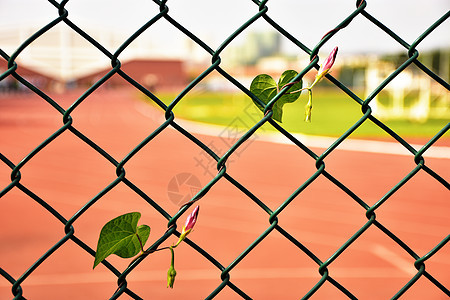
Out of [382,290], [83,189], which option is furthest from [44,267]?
[83,189]

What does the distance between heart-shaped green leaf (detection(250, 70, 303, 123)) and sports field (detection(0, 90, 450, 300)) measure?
4.1 inches

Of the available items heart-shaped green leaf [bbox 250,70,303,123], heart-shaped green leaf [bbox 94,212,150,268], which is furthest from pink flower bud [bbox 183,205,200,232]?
heart-shaped green leaf [bbox 250,70,303,123]

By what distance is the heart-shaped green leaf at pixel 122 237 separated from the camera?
778 mm

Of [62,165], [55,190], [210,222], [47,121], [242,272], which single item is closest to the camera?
[242,272]

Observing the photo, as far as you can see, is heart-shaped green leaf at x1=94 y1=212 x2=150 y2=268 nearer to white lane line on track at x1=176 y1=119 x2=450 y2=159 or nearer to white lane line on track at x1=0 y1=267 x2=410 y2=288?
white lane line on track at x1=0 y1=267 x2=410 y2=288

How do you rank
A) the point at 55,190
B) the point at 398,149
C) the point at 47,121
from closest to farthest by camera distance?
the point at 55,190 < the point at 398,149 < the point at 47,121

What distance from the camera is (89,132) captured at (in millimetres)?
14422

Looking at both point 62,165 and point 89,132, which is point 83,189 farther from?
point 89,132

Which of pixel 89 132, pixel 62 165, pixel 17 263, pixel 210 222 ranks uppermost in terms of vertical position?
pixel 89 132

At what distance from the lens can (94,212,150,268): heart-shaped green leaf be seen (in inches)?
30.6

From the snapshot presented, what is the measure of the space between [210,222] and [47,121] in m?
13.6

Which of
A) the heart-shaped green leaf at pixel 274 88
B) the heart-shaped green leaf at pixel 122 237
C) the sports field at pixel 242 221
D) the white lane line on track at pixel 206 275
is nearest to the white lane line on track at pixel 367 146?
the sports field at pixel 242 221

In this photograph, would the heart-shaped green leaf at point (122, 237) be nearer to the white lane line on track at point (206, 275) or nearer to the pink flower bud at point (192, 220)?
the pink flower bud at point (192, 220)

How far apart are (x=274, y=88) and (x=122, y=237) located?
340mm
